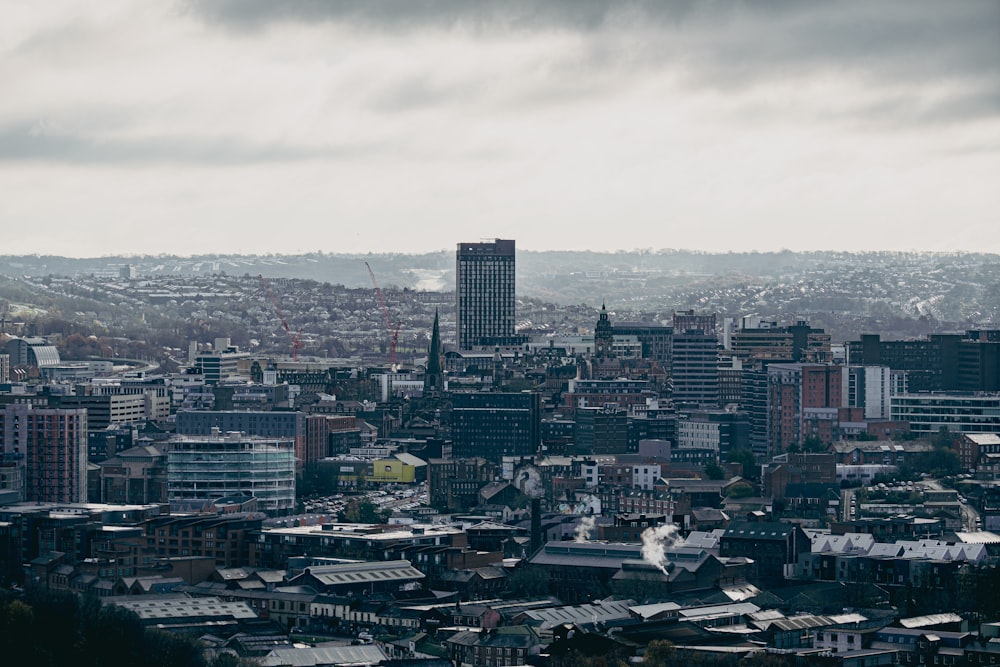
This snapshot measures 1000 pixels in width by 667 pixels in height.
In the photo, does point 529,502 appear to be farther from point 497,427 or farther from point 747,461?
point 497,427

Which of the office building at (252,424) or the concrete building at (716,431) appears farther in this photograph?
the concrete building at (716,431)

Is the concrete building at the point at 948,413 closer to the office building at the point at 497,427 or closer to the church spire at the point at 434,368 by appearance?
the office building at the point at 497,427

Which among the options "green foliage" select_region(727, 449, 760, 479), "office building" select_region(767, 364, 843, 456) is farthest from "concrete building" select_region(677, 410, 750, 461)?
"green foliage" select_region(727, 449, 760, 479)

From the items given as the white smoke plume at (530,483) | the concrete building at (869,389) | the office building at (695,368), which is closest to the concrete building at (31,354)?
the office building at (695,368)

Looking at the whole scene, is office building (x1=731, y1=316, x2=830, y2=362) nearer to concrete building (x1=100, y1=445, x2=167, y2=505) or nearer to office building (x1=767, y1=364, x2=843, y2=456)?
office building (x1=767, y1=364, x2=843, y2=456)

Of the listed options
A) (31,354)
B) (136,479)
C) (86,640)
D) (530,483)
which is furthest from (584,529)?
(31,354)
